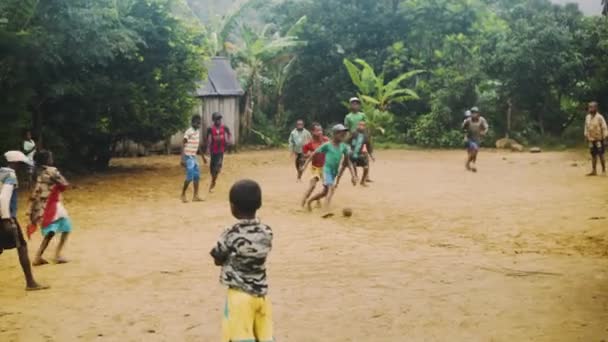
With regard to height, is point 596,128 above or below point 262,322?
above

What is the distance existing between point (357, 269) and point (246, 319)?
379 cm

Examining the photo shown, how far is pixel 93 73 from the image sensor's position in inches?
635

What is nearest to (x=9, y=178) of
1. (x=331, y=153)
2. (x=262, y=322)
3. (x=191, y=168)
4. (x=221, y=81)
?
(x=262, y=322)

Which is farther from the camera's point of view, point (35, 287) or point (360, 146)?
point (360, 146)

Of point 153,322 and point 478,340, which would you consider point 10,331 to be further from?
point 478,340

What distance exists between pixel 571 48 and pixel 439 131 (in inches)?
198

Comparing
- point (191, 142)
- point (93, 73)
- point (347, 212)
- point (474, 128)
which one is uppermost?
point (93, 73)

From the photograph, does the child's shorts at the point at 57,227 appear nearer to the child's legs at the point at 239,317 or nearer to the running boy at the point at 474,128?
the child's legs at the point at 239,317

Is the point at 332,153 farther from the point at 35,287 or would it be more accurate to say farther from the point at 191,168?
the point at 35,287

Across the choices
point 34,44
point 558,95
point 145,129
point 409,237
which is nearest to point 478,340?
point 409,237

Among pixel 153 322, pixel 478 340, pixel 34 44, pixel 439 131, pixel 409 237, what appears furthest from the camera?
pixel 439 131

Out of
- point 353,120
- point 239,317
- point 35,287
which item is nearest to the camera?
point 239,317

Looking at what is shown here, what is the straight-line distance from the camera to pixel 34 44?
512 inches

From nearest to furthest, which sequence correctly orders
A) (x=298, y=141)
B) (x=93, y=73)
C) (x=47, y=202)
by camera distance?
(x=47, y=202) < (x=298, y=141) < (x=93, y=73)
